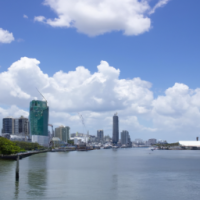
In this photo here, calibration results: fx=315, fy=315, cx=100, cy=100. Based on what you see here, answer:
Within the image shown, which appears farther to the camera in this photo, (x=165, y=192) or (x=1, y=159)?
(x=1, y=159)

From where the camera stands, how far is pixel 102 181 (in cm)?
6381

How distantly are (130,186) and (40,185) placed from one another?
16.3m

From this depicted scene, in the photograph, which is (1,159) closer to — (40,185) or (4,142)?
(4,142)

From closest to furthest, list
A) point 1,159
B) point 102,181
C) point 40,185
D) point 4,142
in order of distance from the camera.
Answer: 1. point 40,185
2. point 102,181
3. point 1,159
4. point 4,142

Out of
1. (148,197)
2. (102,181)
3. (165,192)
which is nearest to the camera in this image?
(148,197)

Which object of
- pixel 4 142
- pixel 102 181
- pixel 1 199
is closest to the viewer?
pixel 1 199

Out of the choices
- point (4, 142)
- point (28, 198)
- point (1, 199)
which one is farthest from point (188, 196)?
point (4, 142)

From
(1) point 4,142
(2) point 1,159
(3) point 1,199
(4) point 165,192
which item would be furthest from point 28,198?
(1) point 4,142

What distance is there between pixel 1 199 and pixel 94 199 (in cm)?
1322

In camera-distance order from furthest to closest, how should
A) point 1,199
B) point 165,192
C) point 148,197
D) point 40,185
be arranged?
point 40,185 → point 165,192 → point 148,197 → point 1,199

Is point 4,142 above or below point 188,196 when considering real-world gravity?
above

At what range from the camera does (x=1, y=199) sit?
4462 cm

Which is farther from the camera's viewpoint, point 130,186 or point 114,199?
point 130,186

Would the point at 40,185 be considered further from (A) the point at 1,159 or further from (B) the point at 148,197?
(A) the point at 1,159
